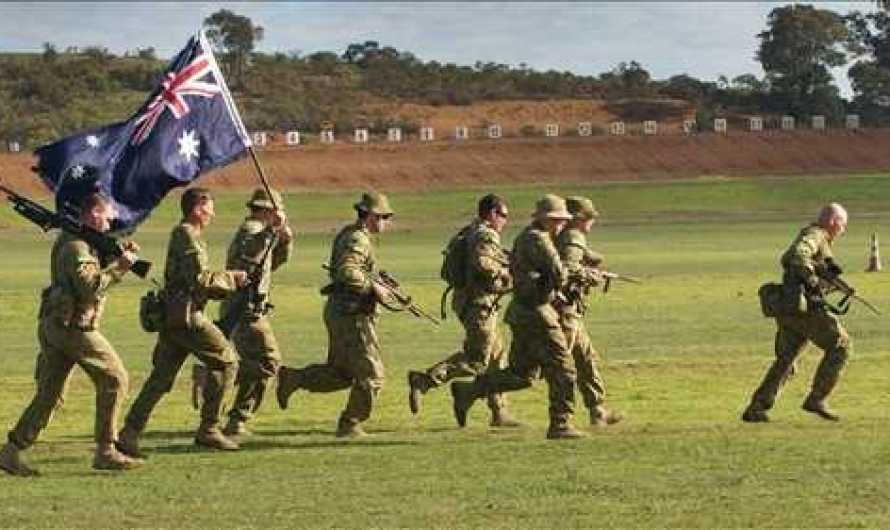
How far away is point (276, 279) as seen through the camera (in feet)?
126

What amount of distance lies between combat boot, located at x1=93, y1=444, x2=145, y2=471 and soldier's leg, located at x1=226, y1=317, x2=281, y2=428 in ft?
6.56

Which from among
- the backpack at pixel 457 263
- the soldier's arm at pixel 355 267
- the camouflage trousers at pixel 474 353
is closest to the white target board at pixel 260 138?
the camouflage trousers at pixel 474 353

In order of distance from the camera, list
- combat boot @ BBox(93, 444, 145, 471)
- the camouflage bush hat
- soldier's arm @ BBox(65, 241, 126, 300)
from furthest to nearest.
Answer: the camouflage bush hat, combat boot @ BBox(93, 444, 145, 471), soldier's arm @ BBox(65, 241, 126, 300)

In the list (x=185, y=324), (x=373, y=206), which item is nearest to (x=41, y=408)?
(x=185, y=324)

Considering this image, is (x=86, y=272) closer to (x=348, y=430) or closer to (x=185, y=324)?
(x=185, y=324)

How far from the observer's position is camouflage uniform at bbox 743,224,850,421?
1539cm

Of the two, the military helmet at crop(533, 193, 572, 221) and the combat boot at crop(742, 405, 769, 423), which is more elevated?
the military helmet at crop(533, 193, 572, 221)

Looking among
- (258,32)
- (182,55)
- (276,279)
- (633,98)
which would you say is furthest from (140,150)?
(258,32)

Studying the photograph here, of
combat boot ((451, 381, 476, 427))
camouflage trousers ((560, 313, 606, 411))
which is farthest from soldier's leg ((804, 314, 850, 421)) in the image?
combat boot ((451, 381, 476, 427))

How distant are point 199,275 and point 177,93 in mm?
2434

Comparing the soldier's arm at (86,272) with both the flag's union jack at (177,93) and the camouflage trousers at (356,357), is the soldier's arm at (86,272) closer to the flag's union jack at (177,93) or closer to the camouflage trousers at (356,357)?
the flag's union jack at (177,93)

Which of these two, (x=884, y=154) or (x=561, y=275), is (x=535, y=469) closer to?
(x=561, y=275)

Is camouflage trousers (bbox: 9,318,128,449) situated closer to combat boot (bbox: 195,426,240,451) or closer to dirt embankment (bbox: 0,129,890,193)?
combat boot (bbox: 195,426,240,451)

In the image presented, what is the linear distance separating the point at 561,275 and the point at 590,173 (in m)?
Answer: 81.9
